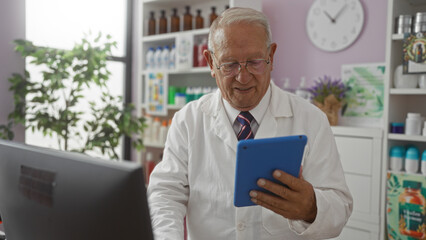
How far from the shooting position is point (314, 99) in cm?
293


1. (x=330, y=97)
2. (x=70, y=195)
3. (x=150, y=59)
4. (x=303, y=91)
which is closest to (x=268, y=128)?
(x=70, y=195)

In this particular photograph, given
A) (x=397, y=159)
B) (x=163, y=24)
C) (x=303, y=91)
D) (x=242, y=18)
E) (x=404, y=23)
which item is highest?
(x=163, y=24)

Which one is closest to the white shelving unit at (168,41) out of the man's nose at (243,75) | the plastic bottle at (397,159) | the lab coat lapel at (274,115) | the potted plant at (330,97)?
the potted plant at (330,97)

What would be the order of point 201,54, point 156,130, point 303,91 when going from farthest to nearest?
point 156,130, point 201,54, point 303,91

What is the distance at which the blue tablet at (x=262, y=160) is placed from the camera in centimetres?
93

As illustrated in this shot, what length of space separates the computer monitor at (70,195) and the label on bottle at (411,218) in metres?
2.24

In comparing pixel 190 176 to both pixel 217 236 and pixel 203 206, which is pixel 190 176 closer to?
pixel 203 206

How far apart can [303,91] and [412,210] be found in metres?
1.13

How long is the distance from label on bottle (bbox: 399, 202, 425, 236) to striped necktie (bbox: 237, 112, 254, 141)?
4.91 ft

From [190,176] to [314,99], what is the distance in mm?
1759

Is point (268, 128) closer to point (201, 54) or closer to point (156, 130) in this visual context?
point (201, 54)

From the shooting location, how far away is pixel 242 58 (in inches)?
51.1

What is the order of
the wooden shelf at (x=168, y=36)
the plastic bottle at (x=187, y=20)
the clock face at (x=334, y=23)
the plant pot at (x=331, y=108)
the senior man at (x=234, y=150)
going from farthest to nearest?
the plastic bottle at (x=187, y=20)
the wooden shelf at (x=168, y=36)
the clock face at (x=334, y=23)
the plant pot at (x=331, y=108)
the senior man at (x=234, y=150)

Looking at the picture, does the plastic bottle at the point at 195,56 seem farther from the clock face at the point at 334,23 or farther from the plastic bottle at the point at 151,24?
the clock face at the point at 334,23
